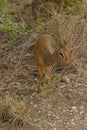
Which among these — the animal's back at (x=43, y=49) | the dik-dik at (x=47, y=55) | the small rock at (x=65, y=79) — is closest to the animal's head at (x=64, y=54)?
the dik-dik at (x=47, y=55)

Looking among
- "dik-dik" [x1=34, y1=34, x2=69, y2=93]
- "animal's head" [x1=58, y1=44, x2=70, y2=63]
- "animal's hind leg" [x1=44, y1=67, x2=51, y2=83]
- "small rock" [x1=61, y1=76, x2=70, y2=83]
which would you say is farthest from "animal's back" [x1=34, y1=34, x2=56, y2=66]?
"small rock" [x1=61, y1=76, x2=70, y2=83]

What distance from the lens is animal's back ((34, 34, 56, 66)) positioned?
435cm

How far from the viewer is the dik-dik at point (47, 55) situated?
3.94 metres

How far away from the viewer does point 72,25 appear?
534 cm

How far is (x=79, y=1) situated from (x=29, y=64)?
1414 millimetres

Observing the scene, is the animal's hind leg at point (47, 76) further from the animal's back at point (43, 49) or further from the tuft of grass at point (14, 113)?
the tuft of grass at point (14, 113)

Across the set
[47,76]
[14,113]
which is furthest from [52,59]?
[14,113]

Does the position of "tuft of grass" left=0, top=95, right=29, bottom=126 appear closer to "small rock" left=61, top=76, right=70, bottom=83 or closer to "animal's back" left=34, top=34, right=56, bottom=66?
"animal's back" left=34, top=34, right=56, bottom=66

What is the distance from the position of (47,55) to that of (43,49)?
0.16m

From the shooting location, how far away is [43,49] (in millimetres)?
4449

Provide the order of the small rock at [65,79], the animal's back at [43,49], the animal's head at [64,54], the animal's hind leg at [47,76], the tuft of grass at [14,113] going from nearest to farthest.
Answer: the animal's head at [64,54]
the tuft of grass at [14,113]
the animal's back at [43,49]
the animal's hind leg at [47,76]
the small rock at [65,79]

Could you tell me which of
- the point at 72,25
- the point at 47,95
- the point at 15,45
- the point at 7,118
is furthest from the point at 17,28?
the point at 7,118

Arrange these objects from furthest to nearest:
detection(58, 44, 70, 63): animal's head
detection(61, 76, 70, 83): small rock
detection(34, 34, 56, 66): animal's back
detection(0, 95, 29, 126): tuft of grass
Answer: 1. detection(61, 76, 70, 83): small rock
2. detection(34, 34, 56, 66): animal's back
3. detection(0, 95, 29, 126): tuft of grass
4. detection(58, 44, 70, 63): animal's head

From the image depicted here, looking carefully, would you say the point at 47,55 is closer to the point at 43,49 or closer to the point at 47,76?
the point at 43,49
